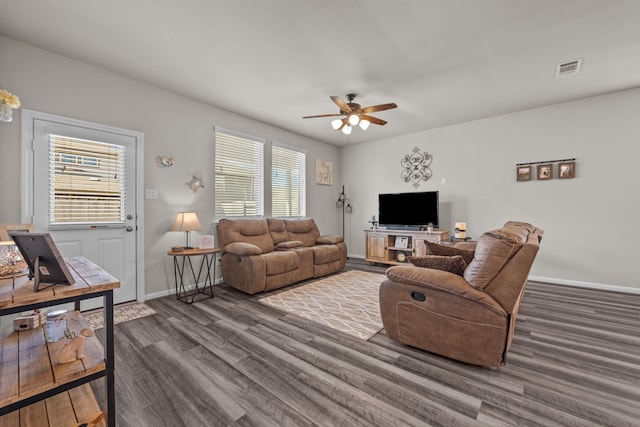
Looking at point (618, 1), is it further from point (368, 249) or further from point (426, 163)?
point (368, 249)

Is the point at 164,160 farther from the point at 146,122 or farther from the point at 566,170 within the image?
the point at 566,170

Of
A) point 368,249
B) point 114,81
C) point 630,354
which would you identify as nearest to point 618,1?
point 630,354

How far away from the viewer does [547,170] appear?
4.29 meters

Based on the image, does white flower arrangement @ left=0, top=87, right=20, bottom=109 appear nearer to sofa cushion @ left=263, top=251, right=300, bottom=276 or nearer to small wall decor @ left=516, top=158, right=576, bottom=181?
sofa cushion @ left=263, top=251, right=300, bottom=276

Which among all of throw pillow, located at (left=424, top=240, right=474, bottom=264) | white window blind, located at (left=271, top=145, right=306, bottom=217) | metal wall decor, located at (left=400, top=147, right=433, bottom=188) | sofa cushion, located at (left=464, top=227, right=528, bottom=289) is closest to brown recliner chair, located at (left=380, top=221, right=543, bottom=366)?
sofa cushion, located at (left=464, top=227, right=528, bottom=289)

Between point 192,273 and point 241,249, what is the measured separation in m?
0.95

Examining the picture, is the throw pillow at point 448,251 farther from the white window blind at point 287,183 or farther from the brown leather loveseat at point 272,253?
the white window blind at point 287,183

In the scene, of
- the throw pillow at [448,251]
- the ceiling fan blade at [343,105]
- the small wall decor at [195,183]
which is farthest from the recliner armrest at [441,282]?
the small wall decor at [195,183]

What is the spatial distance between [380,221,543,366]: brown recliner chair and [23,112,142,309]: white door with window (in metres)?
3.26

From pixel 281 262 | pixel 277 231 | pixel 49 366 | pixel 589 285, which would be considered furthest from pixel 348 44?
pixel 589 285

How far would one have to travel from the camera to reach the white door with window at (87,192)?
2771mm

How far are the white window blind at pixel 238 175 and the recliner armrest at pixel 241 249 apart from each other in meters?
0.73

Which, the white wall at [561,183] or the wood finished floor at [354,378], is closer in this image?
the wood finished floor at [354,378]

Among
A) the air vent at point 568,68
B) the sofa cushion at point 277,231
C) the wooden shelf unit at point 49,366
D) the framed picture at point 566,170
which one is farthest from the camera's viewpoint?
the sofa cushion at point 277,231
